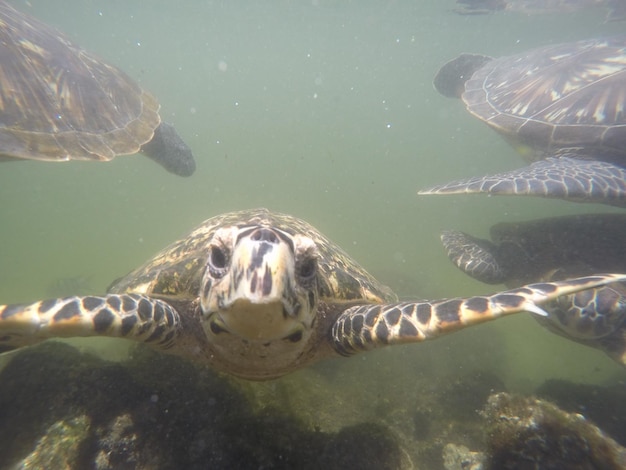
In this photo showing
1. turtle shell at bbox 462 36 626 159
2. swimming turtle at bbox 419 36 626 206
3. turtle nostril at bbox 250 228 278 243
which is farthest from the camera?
turtle shell at bbox 462 36 626 159

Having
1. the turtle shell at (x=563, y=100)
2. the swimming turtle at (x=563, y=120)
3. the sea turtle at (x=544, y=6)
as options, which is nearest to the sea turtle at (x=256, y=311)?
the swimming turtle at (x=563, y=120)

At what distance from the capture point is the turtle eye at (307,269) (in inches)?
79.0

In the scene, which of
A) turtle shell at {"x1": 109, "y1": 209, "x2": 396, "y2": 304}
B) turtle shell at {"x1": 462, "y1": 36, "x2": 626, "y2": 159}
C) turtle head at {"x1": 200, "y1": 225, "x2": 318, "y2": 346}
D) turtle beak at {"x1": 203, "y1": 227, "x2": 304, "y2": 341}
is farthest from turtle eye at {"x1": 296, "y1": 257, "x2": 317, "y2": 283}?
turtle shell at {"x1": 462, "y1": 36, "x2": 626, "y2": 159}

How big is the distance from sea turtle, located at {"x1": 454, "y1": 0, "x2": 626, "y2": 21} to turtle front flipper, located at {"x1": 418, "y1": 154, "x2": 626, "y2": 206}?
941 inches

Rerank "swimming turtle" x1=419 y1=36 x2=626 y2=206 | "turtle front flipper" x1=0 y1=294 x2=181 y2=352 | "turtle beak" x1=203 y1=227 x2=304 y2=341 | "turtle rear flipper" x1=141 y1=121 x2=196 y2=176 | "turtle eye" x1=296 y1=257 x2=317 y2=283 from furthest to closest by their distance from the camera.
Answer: "turtle rear flipper" x1=141 y1=121 x2=196 y2=176 → "swimming turtle" x1=419 y1=36 x2=626 y2=206 → "turtle front flipper" x1=0 y1=294 x2=181 y2=352 → "turtle eye" x1=296 y1=257 x2=317 y2=283 → "turtle beak" x1=203 y1=227 x2=304 y2=341

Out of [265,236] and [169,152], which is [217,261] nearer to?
[265,236]

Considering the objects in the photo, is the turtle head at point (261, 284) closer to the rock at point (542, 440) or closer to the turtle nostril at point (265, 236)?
the turtle nostril at point (265, 236)

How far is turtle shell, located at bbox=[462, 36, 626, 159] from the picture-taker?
6719 millimetres

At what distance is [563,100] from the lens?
7336 millimetres

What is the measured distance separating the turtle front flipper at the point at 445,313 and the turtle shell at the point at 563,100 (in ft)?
19.5

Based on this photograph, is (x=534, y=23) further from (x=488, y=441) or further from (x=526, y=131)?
(x=488, y=441)

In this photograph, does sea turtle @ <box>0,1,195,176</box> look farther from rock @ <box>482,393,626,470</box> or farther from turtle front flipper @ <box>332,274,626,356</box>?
rock @ <box>482,393,626,470</box>

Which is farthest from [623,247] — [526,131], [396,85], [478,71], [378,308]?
[396,85]

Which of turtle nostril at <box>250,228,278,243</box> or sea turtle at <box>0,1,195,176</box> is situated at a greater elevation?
sea turtle at <box>0,1,195,176</box>
